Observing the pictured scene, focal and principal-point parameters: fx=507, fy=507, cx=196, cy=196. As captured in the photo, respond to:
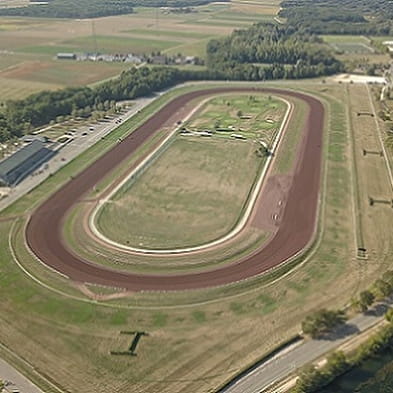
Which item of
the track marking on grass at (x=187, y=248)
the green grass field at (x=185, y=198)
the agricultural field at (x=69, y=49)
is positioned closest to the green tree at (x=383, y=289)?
the track marking on grass at (x=187, y=248)

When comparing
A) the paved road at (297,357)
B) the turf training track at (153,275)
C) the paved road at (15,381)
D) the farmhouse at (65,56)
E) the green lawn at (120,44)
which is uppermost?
the green lawn at (120,44)

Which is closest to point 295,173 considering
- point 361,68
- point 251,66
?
point 251,66

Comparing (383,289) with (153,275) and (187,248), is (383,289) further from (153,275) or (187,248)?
(153,275)

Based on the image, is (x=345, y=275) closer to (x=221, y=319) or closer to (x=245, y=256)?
(x=245, y=256)

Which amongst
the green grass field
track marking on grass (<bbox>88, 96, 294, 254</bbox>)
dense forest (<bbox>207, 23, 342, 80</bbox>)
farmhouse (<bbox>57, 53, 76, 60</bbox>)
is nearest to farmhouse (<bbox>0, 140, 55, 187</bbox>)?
track marking on grass (<bbox>88, 96, 294, 254</bbox>)

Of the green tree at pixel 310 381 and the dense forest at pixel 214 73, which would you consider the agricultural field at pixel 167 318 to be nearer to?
the green tree at pixel 310 381

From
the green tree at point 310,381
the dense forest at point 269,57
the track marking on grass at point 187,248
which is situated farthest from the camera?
the dense forest at point 269,57

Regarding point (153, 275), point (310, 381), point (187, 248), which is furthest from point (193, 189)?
point (310, 381)
